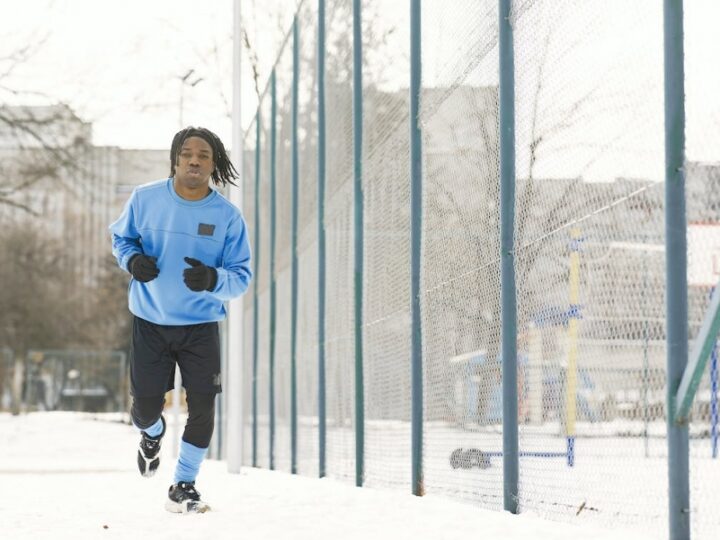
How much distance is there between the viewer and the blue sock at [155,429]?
6293 mm

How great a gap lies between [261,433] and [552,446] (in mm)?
8839

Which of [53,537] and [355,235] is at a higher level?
[355,235]

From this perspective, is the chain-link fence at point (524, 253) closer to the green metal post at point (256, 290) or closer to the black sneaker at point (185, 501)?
the black sneaker at point (185, 501)

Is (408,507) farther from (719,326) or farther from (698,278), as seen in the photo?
Answer: (719,326)

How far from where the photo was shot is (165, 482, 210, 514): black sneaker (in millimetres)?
5902

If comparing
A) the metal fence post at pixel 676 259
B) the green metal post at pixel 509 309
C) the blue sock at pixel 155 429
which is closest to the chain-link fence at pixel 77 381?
the blue sock at pixel 155 429

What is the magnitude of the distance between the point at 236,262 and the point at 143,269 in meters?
0.44

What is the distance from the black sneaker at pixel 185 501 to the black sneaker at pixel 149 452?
15.6 inches

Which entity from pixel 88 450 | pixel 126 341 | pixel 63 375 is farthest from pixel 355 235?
pixel 126 341

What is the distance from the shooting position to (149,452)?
21.0 ft

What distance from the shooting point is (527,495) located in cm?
537

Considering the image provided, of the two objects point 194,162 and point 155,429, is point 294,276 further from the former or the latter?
point 194,162

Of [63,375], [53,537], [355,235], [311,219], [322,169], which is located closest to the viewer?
[53,537]

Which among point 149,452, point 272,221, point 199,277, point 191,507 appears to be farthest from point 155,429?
point 272,221
